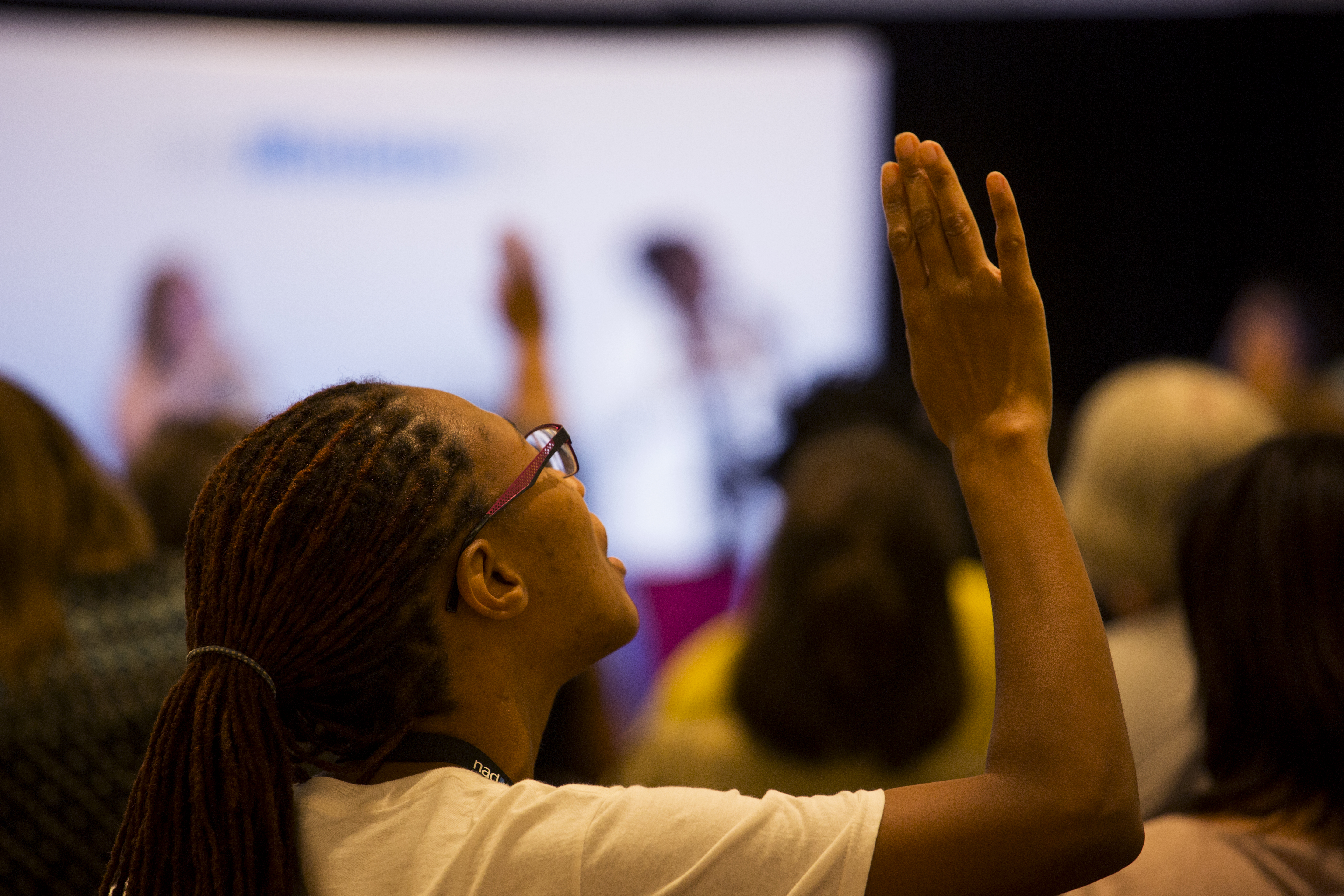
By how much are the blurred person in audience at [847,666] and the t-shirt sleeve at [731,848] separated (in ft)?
2.54

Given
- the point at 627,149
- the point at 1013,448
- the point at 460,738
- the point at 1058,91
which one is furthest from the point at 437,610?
the point at 1058,91

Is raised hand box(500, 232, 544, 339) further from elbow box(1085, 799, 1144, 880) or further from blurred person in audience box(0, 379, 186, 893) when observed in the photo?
elbow box(1085, 799, 1144, 880)

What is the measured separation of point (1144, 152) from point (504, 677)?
4885 mm

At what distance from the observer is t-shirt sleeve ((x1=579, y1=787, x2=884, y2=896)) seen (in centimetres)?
→ 81

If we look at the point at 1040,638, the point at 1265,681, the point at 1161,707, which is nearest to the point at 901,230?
the point at 1040,638

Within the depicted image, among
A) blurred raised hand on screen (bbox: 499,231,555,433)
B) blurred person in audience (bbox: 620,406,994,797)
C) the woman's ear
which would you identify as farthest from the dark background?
the woman's ear

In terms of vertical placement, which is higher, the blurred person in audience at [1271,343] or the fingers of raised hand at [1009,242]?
the fingers of raised hand at [1009,242]

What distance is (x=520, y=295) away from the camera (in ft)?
7.44

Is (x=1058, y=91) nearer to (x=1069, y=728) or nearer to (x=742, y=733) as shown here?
(x=742, y=733)

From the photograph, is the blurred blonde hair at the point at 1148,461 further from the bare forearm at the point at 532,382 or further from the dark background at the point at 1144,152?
the dark background at the point at 1144,152

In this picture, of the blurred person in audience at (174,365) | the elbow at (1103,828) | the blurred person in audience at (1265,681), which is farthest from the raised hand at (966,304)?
the blurred person in audience at (174,365)

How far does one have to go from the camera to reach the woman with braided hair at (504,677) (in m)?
0.82

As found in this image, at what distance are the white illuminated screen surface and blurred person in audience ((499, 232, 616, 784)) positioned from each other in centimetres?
155

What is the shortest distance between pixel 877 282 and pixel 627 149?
3.66 ft
